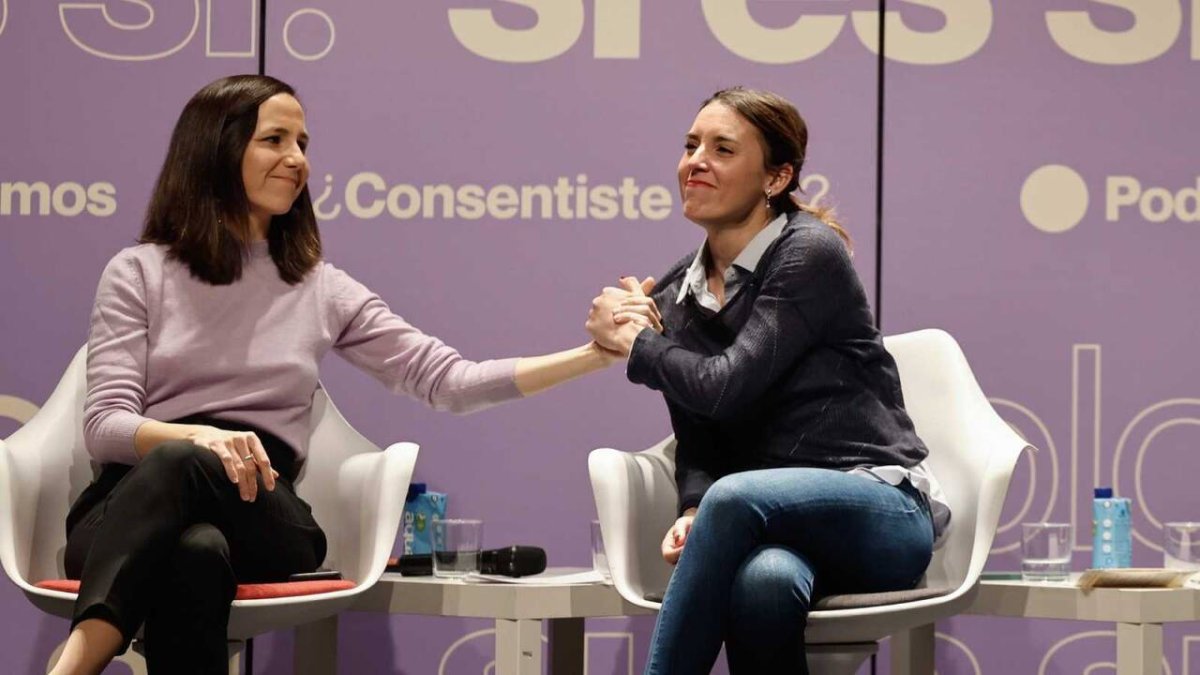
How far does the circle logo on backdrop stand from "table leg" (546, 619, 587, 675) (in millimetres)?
1492

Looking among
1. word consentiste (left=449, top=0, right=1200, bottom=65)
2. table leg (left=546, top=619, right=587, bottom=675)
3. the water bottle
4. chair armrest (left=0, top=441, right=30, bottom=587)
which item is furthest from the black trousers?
the water bottle

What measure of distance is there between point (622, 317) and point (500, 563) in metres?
0.60

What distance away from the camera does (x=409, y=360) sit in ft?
11.1

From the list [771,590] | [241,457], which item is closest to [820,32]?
[771,590]

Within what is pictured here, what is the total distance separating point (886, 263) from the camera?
12.3ft

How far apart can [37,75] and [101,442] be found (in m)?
1.32

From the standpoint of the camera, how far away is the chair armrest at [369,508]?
3047 millimetres

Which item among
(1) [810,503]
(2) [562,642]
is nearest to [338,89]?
(2) [562,642]

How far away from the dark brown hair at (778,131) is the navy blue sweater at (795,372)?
10 centimetres

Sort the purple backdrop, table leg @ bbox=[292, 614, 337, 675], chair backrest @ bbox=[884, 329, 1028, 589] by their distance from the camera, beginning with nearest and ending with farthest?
1. chair backrest @ bbox=[884, 329, 1028, 589]
2. table leg @ bbox=[292, 614, 337, 675]
3. the purple backdrop

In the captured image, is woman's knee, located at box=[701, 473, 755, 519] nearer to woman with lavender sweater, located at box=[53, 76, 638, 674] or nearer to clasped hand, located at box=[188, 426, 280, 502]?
woman with lavender sweater, located at box=[53, 76, 638, 674]

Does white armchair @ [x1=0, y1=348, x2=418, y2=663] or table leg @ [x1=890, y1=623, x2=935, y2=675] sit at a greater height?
white armchair @ [x1=0, y1=348, x2=418, y2=663]

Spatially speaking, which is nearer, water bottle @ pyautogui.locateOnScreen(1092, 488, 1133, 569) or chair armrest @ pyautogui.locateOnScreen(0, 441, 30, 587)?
chair armrest @ pyautogui.locateOnScreen(0, 441, 30, 587)

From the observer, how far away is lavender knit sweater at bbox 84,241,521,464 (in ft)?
9.97
